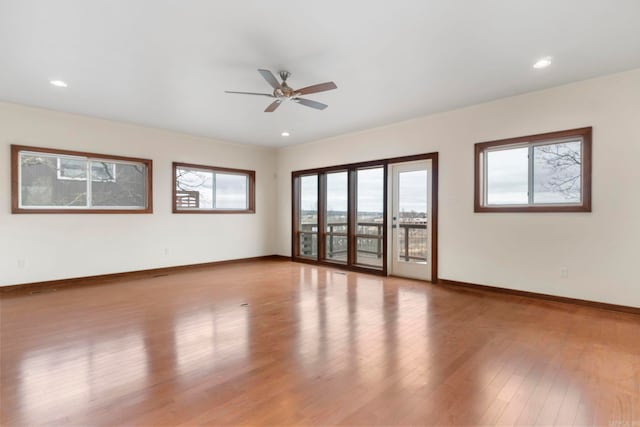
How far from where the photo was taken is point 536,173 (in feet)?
14.3

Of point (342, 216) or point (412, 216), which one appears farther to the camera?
point (342, 216)

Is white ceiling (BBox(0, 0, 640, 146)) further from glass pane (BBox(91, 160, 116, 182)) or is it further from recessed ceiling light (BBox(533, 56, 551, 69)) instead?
glass pane (BBox(91, 160, 116, 182))

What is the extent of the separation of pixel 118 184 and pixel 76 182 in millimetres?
612

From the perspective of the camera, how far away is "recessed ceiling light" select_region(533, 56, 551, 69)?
333 cm

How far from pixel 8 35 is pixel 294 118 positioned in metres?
3.49

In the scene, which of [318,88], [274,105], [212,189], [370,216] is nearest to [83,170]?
[212,189]

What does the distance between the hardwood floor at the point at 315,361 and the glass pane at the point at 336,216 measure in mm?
2517

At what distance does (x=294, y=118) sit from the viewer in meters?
5.39

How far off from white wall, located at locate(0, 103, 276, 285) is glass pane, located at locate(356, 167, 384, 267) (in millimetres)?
2683

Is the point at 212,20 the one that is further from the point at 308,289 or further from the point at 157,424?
the point at 308,289

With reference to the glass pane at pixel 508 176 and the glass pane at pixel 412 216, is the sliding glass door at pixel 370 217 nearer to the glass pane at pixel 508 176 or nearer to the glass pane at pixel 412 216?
the glass pane at pixel 412 216

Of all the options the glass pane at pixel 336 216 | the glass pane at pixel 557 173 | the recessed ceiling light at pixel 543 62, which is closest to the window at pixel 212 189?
the glass pane at pixel 336 216

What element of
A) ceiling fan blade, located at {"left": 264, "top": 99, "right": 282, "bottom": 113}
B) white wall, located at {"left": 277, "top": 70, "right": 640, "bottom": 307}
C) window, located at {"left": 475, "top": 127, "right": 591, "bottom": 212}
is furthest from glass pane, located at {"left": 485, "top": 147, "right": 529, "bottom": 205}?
ceiling fan blade, located at {"left": 264, "top": 99, "right": 282, "bottom": 113}

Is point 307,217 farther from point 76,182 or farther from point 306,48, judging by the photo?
point 306,48
